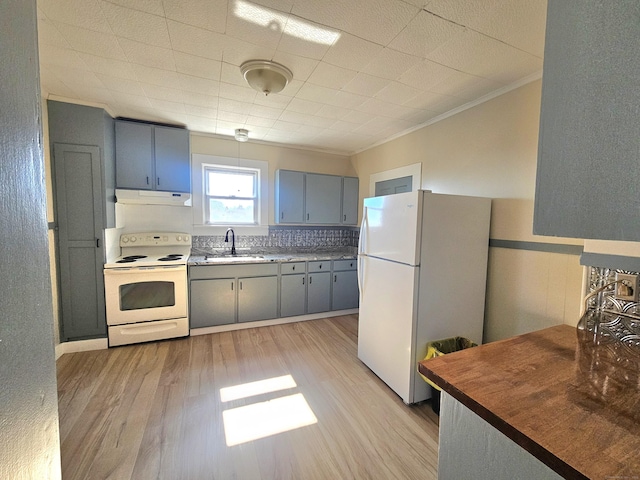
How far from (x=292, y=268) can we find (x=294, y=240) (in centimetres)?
78

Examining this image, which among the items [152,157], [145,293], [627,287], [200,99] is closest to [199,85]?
[200,99]

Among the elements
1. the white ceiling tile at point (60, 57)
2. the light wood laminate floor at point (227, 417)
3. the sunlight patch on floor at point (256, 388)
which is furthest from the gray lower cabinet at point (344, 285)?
the white ceiling tile at point (60, 57)

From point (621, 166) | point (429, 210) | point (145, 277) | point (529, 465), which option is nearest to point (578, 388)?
point (529, 465)

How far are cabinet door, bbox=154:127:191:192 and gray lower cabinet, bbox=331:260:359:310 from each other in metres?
2.22

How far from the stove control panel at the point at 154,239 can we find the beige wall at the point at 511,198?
3227 millimetres

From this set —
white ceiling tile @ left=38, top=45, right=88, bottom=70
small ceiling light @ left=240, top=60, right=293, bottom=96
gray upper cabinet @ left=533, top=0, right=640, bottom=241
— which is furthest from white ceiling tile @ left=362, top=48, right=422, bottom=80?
white ceiling tile @ left=38, top=45, right=88, bottom=70

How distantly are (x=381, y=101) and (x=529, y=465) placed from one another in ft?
8.30

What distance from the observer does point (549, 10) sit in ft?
1.98

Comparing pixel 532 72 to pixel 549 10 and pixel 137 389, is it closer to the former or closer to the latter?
pixel 549 10

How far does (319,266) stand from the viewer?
366cm

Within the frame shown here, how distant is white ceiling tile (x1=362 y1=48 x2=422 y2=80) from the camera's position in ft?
5.73

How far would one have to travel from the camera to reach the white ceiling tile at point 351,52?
1.63 metres

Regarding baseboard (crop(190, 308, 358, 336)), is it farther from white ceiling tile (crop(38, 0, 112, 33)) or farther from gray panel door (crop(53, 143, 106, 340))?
white ceiling tile (crop(38, 0, 112, 33))

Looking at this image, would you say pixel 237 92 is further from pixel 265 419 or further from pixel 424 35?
A: pixel 265 419
